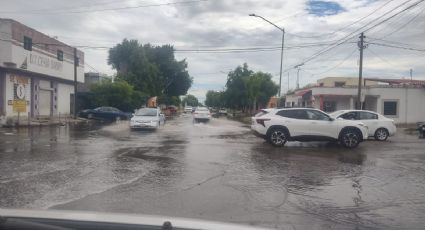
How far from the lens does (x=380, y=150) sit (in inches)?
693

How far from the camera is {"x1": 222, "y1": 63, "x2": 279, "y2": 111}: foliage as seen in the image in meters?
63.6

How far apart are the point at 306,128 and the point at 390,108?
24.3m

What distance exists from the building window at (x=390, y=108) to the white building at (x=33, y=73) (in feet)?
92.6

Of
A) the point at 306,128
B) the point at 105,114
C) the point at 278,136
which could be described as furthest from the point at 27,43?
the point at 306,128

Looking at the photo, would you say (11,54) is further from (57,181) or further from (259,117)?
(57,181)

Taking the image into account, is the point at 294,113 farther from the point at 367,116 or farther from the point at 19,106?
the point at 19,106

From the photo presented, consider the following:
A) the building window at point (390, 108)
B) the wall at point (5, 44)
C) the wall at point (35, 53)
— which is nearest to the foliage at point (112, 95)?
the wall at point (35, 53)

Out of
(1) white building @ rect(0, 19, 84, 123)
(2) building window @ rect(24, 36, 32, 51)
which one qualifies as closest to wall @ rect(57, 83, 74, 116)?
(1) white building @ rect(0, 19, 84, 123)

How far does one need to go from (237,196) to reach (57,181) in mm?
3886

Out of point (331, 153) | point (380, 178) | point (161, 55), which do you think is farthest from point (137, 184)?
point (161, 55)

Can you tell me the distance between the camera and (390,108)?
39500 millimetres

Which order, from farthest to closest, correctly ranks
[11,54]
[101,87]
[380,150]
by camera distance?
[101,87] < [11,54] < [380,150]

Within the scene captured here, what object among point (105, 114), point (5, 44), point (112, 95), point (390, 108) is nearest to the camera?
point (5, 44)

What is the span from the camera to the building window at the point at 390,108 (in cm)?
3934
